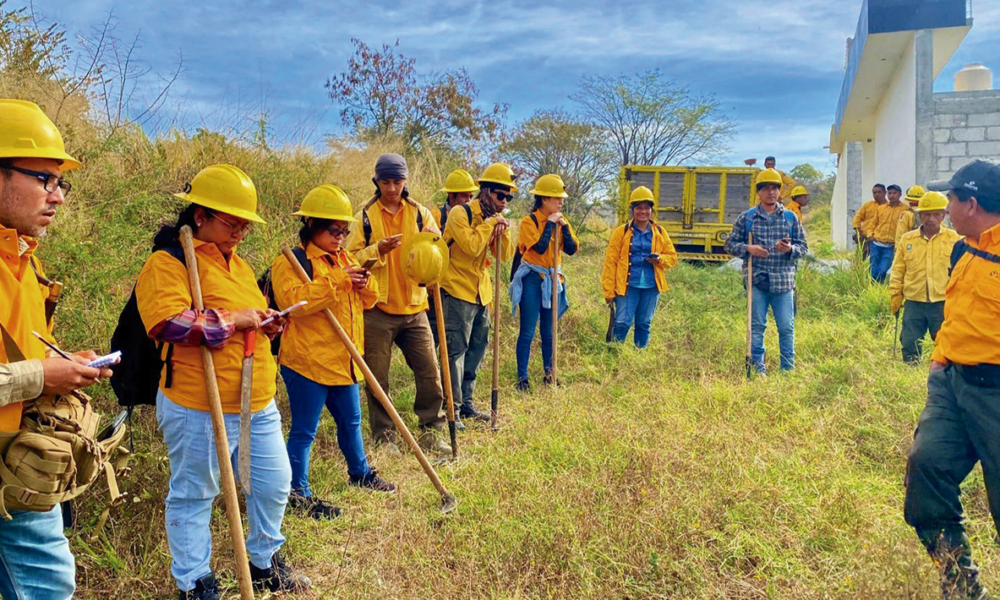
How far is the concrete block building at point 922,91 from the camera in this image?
9602mm

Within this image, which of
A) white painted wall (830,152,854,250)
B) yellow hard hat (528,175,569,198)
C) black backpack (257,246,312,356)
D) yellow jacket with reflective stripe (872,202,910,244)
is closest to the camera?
black backpack (257,246,312,356)

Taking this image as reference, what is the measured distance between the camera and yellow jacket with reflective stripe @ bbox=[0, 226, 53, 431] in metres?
1.76

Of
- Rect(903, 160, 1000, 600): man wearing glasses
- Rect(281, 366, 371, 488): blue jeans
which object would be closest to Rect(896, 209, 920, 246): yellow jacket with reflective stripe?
Rect(903, 160, 1000, 600): man wearing glasses

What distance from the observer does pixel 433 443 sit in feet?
14.3

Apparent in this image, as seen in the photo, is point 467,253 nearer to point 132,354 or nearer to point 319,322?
point 319,322

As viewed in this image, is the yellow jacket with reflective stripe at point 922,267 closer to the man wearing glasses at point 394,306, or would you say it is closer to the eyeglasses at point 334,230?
the man wearing glasses at point 394,306

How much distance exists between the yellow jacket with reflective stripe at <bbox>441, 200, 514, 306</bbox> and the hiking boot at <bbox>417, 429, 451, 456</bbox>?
40.4 inches

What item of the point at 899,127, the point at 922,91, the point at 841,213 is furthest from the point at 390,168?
the point at 841,213

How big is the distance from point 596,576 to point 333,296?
1727 millimetres

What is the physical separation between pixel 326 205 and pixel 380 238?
0.89 meters

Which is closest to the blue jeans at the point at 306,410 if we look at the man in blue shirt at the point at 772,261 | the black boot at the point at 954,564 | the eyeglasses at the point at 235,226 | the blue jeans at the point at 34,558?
the eyeglasses at the point at 235,226

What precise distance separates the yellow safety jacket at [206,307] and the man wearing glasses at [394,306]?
1.31 m

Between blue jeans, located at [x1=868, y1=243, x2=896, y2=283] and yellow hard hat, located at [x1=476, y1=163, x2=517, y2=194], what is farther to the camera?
blue jeans, located at [x1=868, y1=243, x2=896, y2=283]

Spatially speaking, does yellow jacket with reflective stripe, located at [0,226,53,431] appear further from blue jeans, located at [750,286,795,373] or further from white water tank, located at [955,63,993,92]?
white water tank, located at [955,63,993,92]
